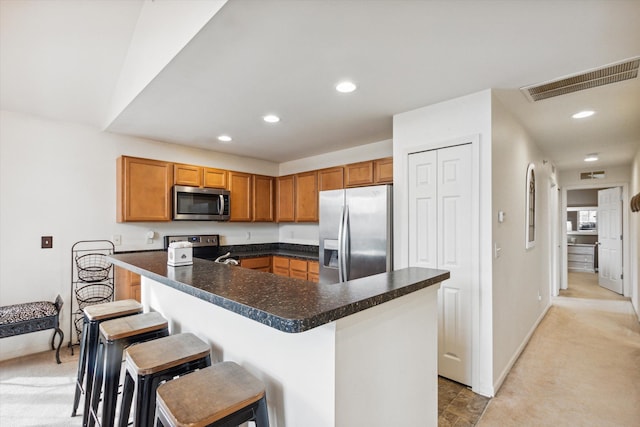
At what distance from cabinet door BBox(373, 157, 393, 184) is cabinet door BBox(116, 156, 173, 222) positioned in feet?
8.28

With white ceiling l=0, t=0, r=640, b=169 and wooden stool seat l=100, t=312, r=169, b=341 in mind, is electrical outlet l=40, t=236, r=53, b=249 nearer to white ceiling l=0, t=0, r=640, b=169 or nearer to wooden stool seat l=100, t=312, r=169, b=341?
white ceiling l=0, t=0, r=640, b=169

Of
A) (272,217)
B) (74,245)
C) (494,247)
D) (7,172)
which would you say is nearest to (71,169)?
(7,172)

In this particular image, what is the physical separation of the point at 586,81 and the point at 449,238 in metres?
1.46

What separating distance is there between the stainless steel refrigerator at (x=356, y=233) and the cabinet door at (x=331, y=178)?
2.39 feet

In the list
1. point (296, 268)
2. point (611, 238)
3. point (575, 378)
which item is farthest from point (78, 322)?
point (611, 238)

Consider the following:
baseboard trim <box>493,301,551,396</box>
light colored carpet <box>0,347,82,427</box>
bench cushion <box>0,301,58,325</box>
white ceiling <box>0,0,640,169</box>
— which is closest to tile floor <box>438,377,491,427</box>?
baseboard trim <box>493,301,551,396</box>

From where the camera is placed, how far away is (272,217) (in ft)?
16.3

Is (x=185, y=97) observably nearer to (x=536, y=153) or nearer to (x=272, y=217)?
(x=272, y=217)

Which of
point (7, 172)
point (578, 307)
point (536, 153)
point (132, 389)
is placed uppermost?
point (536, 153)

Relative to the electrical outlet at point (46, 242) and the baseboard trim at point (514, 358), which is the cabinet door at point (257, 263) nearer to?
the electrical outlet at point (46, 242)

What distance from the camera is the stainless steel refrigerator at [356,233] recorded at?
9.30 ft

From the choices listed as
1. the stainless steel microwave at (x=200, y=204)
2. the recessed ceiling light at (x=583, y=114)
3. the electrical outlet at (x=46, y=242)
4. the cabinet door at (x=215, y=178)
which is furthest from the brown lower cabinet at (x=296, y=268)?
the recessed ceiling light at (x=583, y=114)

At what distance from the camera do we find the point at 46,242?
3.17m

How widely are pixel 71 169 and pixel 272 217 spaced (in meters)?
2.59
